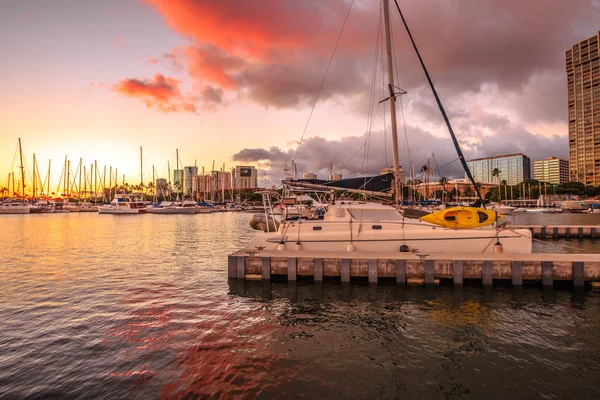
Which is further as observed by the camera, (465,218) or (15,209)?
(15,209)

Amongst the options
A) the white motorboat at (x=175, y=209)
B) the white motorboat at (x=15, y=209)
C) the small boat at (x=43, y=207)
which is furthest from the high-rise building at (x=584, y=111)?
the white motorboat at (x=15, y=209)

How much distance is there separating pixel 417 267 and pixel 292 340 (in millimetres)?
7167

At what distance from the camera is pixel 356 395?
21.8 feet

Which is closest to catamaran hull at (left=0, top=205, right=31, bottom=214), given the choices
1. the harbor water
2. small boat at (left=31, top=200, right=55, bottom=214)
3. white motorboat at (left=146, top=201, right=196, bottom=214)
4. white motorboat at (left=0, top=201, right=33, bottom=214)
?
white motorboat at (left=0, top=201, right=33, bottom=214)

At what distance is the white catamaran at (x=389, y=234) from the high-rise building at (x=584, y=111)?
20215 centimetres

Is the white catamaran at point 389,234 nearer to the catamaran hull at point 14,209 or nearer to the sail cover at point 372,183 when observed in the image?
the sail cover at point 372,183

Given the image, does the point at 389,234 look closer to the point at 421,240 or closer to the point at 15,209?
the point at 421,240

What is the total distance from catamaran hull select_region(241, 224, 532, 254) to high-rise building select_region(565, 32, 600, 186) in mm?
201906

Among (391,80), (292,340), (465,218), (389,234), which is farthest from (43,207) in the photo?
(465,218)

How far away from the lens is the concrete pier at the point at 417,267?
13.2 m

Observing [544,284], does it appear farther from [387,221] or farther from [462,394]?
[462,394]

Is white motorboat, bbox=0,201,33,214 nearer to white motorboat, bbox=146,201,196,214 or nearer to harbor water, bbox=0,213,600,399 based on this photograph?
white motorboat, bbox=146,201,196,214

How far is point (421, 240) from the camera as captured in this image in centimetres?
1541

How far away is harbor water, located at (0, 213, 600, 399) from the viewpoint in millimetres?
6934
